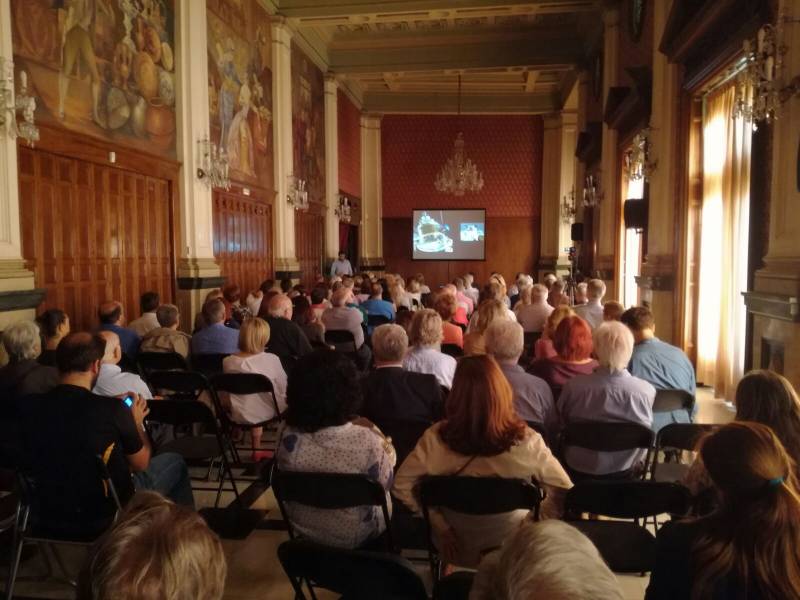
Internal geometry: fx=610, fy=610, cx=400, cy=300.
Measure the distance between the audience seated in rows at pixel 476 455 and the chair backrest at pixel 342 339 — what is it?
436 centimetres

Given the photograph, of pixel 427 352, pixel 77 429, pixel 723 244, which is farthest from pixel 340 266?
pixel 77 429

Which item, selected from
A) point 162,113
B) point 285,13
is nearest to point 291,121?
point 285,13

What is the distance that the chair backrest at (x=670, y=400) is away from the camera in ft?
13.4

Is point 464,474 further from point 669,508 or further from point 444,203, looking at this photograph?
point 444,203

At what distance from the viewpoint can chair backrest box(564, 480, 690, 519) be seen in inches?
99.7

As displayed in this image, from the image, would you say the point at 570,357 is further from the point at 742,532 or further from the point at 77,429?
the point at 77,429

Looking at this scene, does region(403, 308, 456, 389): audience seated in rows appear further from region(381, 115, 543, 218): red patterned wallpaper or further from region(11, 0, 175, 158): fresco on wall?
region(381, 115, 543, 218): red patterned wallpaper

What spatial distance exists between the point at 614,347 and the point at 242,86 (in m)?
9.62

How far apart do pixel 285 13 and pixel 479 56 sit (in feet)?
17.8

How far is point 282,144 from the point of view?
13.1 meters

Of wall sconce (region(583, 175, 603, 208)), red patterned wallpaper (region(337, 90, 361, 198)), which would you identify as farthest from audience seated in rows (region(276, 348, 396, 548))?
red patterned wallpaper (region(337, 90, 361, 198))

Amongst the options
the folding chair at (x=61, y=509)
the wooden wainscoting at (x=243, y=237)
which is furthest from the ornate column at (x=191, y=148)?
the folding chair at (x=61, y=509)

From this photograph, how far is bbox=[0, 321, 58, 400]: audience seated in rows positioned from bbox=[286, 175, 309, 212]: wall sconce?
32.0ft

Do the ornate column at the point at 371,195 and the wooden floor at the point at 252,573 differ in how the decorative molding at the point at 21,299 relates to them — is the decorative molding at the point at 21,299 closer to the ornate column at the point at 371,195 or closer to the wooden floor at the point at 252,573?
the wooden floor at the point at 252,573
